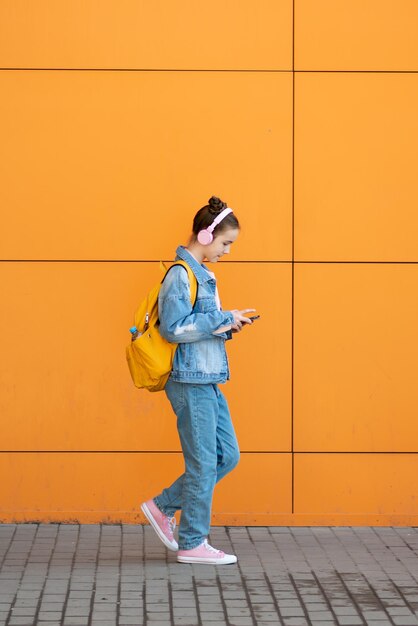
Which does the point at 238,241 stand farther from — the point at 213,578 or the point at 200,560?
the point at 213,578

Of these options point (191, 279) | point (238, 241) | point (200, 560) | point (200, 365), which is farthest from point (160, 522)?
point (238, 241)

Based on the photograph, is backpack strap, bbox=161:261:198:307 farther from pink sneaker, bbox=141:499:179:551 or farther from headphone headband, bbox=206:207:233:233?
pink sneaker, bbox=141:499:179:551

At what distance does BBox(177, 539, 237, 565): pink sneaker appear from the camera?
597 centimetres

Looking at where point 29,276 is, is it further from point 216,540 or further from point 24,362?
point 216,540

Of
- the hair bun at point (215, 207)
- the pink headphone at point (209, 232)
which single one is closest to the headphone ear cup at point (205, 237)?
the pink headphone at point (209, 232)

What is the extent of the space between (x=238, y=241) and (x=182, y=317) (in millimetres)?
1270

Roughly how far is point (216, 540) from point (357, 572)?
3.21ft

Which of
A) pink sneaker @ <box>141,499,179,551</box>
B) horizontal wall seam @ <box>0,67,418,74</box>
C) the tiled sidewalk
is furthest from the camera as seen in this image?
horizontal wall seam @ <box>0,67,418,74</box>

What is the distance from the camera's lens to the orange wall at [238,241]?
6836mm

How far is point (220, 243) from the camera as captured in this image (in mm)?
5879

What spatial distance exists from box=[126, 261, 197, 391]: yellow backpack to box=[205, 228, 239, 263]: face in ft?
0.44

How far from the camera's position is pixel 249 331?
22.7 feet

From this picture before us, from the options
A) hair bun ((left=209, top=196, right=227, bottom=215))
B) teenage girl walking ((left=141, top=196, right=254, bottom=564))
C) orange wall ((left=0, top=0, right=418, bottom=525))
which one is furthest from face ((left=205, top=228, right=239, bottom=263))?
orange wall ((left=0, top=0, right=418, bottom=525))

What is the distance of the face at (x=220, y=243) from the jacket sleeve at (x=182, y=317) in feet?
0.61
